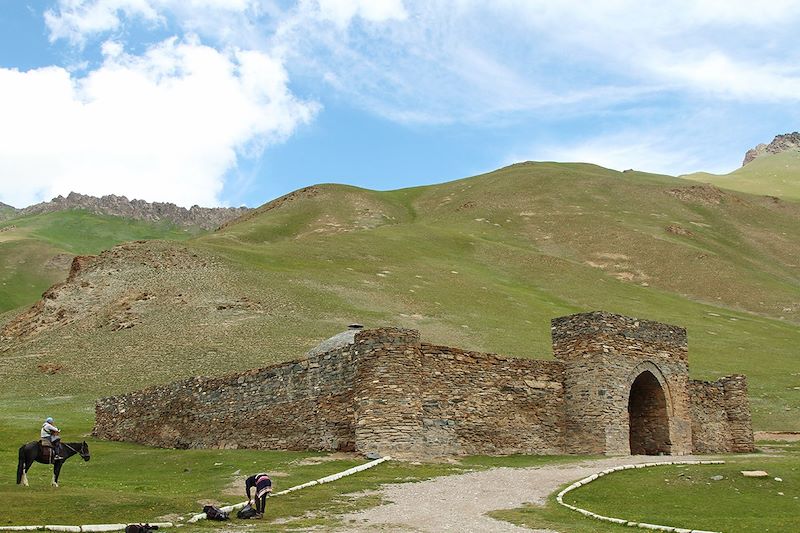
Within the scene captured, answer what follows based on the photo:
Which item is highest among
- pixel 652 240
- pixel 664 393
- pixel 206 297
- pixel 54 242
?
pixel 54 242

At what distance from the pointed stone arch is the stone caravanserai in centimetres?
5

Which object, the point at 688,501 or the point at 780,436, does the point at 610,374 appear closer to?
the point at 688,501

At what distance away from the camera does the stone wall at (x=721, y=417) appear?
33.2m

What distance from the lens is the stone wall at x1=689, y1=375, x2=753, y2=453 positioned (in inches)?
1309

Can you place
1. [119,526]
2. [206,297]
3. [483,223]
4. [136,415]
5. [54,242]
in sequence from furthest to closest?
[54,242] < [483,223] < [206,297] < [136,415] < [119,526]

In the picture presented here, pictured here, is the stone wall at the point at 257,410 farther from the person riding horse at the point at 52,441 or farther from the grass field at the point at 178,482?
the person riding horse at the point at 52,441

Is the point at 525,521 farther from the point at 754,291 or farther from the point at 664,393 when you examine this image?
the point at 754,291

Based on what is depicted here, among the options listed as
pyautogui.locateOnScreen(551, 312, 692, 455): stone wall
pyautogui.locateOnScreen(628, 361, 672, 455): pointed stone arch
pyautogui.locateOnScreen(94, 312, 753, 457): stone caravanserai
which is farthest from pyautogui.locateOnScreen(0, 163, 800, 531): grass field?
pyautogui.locateOnScreen(628, 361, 672, 455): pointed stone arch

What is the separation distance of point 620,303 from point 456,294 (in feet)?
55.6

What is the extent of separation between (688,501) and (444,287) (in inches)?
2408

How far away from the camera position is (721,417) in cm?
3419

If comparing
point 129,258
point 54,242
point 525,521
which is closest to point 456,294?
point 129,258

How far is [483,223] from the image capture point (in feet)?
407

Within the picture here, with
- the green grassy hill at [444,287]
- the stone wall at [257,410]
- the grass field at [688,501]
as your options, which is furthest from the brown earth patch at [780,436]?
the stone wall at [257,410]
